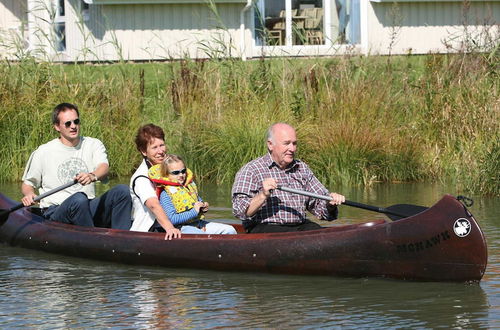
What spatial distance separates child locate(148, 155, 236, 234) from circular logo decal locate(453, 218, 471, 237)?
2086mm

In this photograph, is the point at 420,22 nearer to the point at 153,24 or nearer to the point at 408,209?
the point at 153,24

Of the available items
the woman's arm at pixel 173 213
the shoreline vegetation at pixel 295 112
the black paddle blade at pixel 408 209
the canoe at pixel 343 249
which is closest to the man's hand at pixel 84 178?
the canoe at pixel 343 249

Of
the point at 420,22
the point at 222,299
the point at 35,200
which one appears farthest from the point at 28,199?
the point at 420,22

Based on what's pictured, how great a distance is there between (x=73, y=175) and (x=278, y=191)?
82.2 inches

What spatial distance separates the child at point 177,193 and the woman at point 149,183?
0.09m

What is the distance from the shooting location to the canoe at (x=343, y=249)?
26.2ft

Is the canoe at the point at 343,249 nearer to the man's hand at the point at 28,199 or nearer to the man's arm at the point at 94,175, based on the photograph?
the man's arm at the point at 94,175

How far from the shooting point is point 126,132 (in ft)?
50.7

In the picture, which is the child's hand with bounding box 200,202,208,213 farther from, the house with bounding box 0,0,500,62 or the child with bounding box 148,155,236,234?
the house with bounding box 0,0,500,62

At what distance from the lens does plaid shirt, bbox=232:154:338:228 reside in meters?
8.80

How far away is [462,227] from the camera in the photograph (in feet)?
26.0

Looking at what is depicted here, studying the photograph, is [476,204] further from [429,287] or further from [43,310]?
[43,310]

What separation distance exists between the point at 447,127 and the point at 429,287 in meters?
6.88

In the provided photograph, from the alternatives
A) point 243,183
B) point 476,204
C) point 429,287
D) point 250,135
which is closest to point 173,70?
point 250,135
